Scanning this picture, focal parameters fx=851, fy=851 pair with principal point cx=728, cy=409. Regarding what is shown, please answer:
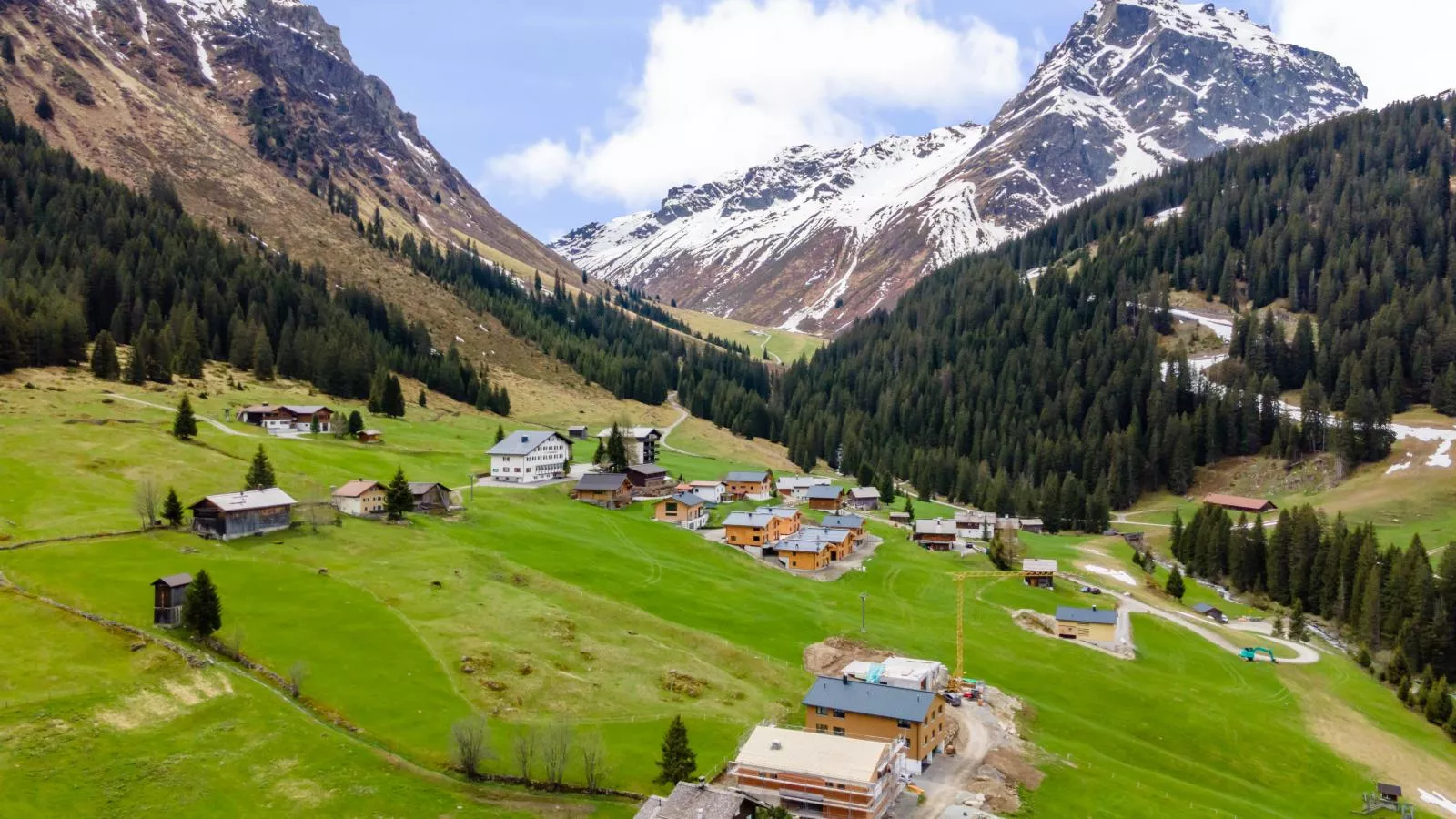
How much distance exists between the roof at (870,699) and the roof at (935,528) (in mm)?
60747

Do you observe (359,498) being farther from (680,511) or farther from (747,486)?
(747,486)

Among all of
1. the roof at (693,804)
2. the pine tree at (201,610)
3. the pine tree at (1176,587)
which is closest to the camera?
the roof at (693,804)

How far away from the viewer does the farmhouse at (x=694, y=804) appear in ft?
142

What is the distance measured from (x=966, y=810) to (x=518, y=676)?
96.8ft

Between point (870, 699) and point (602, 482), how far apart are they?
63287mm

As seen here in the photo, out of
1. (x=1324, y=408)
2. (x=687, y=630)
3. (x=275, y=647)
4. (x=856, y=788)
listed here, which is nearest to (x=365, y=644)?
(x=275, y=647)

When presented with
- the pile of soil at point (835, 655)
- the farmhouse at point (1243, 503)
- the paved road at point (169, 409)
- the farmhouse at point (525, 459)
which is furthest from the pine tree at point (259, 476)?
the farmhouse at point (1243, 503)

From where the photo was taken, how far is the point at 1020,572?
105 m

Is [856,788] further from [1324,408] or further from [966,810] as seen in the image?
[1324,408]

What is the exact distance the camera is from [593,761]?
4822 cm

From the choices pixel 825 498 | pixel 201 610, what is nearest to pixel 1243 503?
pixel 825 498

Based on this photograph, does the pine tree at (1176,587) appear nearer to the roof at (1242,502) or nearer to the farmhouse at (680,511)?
the roof at (1242,502)

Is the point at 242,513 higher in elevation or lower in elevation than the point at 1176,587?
lower

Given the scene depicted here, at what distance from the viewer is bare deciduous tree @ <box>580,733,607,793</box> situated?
47.6 m
